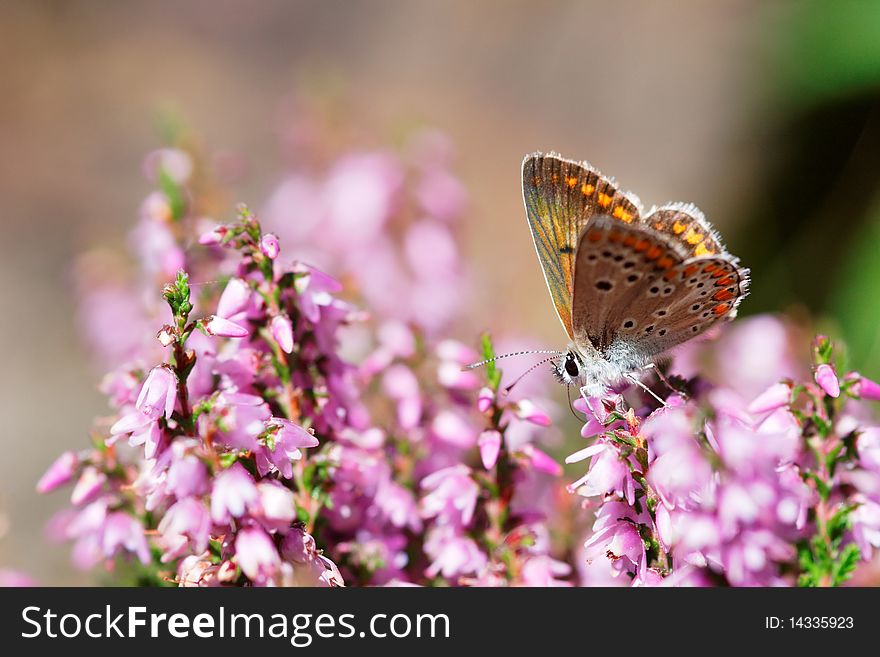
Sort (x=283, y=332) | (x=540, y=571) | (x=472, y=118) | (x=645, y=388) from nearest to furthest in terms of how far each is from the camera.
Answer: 1. (x=283, y=332)
2. (x=540, y=571)
3. (x=645, y=388)
4. (x=472, y=118)

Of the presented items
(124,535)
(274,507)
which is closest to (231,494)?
(274,507)

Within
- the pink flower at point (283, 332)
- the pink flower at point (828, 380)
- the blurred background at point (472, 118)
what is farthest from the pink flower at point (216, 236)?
the blurred background at point (472, 118)

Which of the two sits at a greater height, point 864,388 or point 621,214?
point 621,214

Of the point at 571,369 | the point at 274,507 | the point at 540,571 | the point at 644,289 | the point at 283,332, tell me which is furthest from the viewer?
the point at 571,369

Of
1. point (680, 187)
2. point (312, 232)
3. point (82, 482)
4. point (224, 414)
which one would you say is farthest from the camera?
→ point (680, 187)

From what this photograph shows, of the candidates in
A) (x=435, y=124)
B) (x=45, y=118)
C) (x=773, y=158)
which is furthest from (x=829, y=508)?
(x=45, y=118)

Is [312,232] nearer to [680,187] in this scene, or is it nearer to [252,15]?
[680,187]

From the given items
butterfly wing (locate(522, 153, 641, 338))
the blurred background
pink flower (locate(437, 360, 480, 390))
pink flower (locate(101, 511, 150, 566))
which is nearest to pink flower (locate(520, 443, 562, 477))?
pink flower (locate(437, 360, 480, 390))

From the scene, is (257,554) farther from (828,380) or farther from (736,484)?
(828,380)
